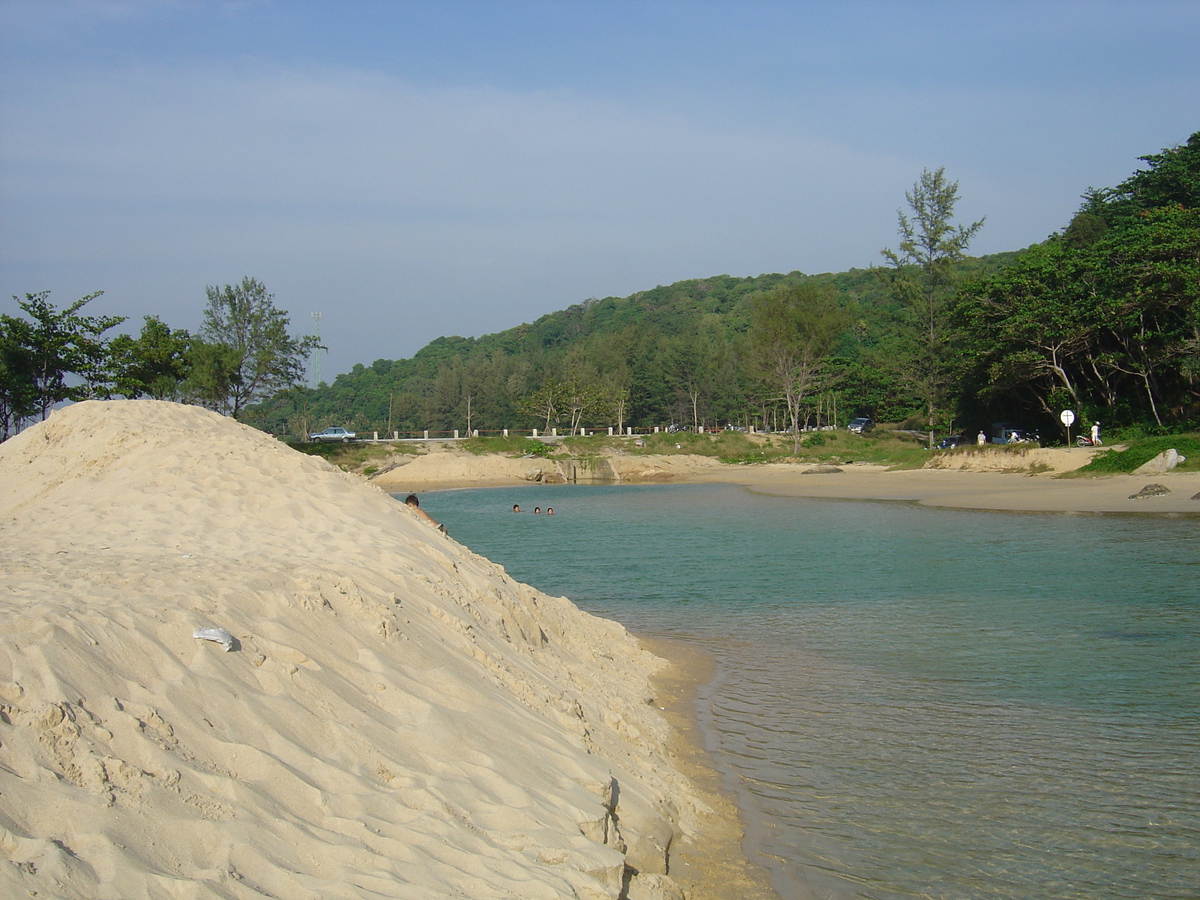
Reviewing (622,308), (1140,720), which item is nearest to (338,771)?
(1140,720)

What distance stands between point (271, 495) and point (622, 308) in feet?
470

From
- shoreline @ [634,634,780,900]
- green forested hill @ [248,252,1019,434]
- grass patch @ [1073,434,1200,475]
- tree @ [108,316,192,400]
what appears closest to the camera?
shoreline @ [634,634,780,900]

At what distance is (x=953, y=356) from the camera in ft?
165

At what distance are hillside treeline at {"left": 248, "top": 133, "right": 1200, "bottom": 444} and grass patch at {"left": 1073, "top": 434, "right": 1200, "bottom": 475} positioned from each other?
3.80m

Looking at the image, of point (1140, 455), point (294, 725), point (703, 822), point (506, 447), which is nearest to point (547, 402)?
point (506, 447)

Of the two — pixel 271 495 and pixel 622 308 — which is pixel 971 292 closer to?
pixel 271 495

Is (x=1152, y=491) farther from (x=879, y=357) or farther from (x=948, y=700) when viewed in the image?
(x=879, y=357)

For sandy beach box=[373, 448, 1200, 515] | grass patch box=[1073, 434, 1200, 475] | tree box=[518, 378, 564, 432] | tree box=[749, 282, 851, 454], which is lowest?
sandy beach box=[373, 448, 1200, 515]

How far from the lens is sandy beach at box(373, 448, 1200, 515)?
994 inches

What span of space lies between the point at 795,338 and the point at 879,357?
224 inches

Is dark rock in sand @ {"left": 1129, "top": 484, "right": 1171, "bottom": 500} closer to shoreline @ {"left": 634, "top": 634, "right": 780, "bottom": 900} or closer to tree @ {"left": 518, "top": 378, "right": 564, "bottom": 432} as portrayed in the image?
shoreline @ {"left": 634, "top": 634, "right": 780, "bottom": 900}

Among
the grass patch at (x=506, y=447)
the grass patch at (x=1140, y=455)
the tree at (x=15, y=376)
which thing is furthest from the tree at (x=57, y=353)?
the grass patch at (x=1140, y=455)

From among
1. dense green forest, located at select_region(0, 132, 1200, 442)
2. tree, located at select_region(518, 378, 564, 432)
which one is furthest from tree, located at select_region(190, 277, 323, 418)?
tree, located at select_region(518, 378, 564, 432)

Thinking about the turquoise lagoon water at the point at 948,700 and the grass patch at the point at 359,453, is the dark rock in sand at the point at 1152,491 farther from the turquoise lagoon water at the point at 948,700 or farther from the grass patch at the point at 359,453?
the grass patch at the point at 359,453
